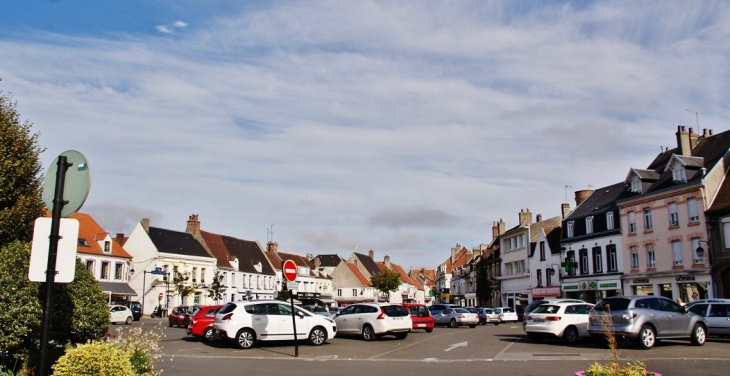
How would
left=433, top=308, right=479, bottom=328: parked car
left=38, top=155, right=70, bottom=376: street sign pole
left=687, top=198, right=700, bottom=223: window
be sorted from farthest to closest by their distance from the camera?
1. left=433, top=308, right=479, bottom=328: parked car
2. left=687, top=198, right=700, bottom=223: window
3. left=38, top=155, right=70, bottom=376: street sign pole

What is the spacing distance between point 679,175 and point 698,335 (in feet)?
75.8

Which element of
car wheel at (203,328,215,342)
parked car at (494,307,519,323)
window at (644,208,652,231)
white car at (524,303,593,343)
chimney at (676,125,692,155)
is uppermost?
chimney at (676,125,692,155)

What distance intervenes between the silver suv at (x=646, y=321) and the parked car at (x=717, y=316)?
332 centimetres

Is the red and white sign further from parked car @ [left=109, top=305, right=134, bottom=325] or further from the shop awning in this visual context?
the shop awning

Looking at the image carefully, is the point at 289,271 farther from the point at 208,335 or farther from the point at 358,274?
the point at 358,274

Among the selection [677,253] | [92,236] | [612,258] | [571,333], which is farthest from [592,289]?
[92,236]

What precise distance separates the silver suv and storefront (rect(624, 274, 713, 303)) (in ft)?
64.2

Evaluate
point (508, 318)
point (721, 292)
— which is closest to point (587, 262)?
point (508, 318)

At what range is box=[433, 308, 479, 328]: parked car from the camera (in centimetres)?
4034

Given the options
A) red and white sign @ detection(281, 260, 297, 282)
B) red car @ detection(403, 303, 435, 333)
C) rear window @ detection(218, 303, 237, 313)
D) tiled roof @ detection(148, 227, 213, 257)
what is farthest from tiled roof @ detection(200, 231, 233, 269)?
red and white sign @ detection(281, 260, 297, 282)

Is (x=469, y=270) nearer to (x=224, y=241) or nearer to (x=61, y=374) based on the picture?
(x=224, y=241)

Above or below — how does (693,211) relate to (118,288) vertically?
above

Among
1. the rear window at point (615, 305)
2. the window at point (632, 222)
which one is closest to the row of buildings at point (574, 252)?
the window at point (632, 222)

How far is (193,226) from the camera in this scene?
74875mm
